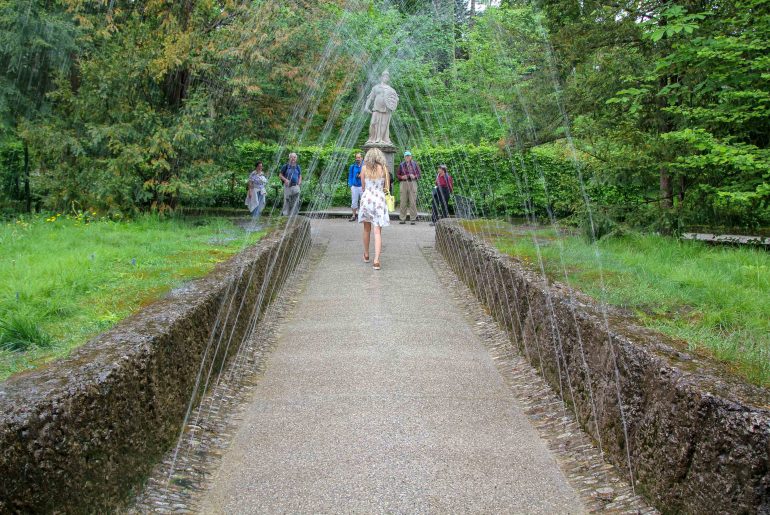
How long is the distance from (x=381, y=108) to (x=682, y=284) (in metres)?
14.9

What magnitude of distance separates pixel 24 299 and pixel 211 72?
8.73m

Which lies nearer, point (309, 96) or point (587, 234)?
point (587, 234)

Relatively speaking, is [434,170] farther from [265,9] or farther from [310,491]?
[310,491]

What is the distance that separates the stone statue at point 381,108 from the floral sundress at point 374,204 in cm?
893

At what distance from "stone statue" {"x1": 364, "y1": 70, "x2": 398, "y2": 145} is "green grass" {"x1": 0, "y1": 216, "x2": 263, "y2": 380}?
974cm

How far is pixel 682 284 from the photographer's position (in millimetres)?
6234

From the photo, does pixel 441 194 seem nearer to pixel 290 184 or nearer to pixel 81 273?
pixel 290 184

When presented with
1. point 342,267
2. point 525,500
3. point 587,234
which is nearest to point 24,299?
point 525,500

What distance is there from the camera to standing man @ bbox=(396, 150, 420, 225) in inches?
752

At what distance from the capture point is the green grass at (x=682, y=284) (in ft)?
14.0

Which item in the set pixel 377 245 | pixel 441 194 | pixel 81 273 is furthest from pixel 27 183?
pixel 81 273

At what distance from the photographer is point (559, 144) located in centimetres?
1945

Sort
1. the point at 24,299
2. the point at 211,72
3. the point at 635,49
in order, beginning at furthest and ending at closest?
the point at 211,72 < the point at 635,49 < the point at 24,299

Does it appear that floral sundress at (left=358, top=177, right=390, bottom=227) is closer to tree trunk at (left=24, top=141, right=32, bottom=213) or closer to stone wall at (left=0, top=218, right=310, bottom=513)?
stone wall at (left=0, top=218, right=310, bottom=513)
